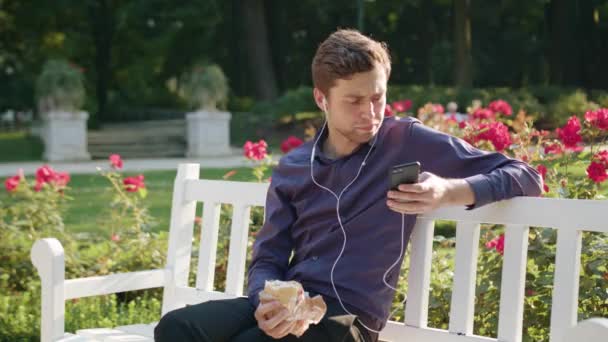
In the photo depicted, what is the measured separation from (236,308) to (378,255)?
1.51 feet

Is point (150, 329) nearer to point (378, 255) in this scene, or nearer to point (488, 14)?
point (378, 255)

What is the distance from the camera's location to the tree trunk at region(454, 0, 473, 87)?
26.1 meters

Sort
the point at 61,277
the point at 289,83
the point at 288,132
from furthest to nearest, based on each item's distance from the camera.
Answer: the point at 289,83 < the point at 288,132 < the point at 61,277

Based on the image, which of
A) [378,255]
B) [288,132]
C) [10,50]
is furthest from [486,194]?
[10,50]

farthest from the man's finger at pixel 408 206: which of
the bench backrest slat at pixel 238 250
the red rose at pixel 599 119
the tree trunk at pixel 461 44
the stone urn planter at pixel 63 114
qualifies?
the tree trunk at pixel 461 44

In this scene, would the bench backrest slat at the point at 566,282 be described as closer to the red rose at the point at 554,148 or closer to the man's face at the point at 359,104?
the man's face at the point at 359,104

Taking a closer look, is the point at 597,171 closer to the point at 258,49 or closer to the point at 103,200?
the point at 103,200

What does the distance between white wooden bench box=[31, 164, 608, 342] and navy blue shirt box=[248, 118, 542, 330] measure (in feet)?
0.41

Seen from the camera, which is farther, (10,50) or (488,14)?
(10,50)

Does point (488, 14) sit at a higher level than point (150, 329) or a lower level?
higher

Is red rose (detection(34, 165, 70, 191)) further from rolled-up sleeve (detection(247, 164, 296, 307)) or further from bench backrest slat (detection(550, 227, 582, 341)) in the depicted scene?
bench backrest slat (detection(550, 227, 582, 341))

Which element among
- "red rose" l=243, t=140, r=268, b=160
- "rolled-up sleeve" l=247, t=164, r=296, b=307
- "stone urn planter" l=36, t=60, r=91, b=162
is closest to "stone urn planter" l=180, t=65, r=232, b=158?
"stone urn planter" l=36, t=60, r=91, b=162

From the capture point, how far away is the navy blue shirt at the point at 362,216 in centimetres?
299

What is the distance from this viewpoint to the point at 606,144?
4352 millimetres
